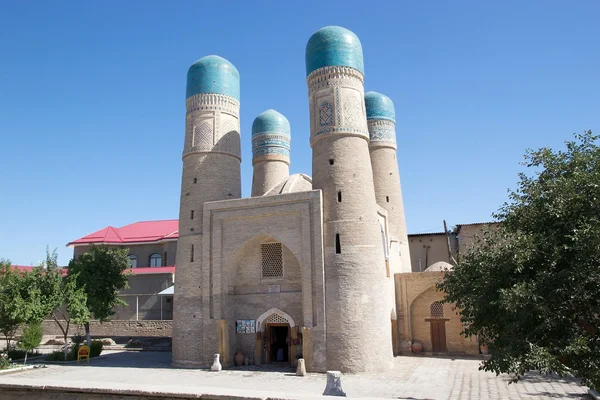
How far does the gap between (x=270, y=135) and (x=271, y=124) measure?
1.99 feet

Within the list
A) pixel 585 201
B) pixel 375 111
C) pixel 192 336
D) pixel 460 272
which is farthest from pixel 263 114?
pixel 585 201

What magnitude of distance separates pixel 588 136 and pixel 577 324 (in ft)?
11.4

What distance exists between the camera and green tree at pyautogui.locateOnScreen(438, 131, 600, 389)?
7.80 metres

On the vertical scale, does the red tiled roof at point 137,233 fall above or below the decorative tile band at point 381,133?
below

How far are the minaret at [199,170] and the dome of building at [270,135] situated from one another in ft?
A: 13.8

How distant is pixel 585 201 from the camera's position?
8.30 meters

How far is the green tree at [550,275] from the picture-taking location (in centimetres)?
780

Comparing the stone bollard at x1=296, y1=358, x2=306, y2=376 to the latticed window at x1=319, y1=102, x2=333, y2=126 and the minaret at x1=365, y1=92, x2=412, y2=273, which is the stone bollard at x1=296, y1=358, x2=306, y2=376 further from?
the minaret at x1=365, y1=92, x2=412, y2=273

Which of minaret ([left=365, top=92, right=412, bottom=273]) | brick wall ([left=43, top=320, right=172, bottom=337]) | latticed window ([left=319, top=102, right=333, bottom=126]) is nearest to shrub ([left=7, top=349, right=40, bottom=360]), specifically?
brick wall ([left=43, top=320, right=172, bottom=337])

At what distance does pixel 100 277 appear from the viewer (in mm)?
21891

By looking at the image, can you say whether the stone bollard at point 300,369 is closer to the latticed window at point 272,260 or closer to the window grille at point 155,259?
the latticed window at point 272,260

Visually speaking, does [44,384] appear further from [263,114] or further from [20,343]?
[263,114]

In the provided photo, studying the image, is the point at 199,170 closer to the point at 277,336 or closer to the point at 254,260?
the point at 254,260

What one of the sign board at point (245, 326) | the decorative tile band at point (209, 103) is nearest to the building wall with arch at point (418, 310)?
the sign board at point (245, 326)
